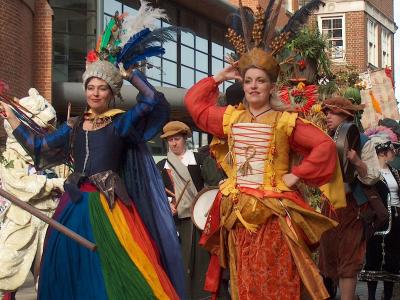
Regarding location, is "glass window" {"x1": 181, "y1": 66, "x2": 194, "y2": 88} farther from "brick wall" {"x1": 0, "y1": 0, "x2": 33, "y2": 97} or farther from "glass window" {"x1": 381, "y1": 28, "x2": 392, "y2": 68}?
"glass window" {"x1": 381, "y1": 28, "x2": 392, "y2": 68}

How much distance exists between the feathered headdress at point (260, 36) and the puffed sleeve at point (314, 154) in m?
0.39

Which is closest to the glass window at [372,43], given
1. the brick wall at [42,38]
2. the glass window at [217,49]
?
the glass window at [217,49]

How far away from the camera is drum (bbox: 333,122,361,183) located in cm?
736

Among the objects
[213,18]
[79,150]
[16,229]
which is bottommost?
[16,229]

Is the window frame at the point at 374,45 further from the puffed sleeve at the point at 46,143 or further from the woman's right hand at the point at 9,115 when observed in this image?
the woman's right hand at the point at 9,115

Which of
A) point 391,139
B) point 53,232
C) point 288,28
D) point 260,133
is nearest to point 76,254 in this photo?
point 53,232

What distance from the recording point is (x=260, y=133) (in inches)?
239

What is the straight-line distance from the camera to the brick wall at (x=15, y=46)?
16.7 m

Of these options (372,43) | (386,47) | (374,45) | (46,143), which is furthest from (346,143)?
(386,47)

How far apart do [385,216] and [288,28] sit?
2772mm

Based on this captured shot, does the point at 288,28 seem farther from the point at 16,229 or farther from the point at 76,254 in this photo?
the point at 16,229

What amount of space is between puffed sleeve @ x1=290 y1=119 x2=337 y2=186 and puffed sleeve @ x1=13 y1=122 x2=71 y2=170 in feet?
5.27

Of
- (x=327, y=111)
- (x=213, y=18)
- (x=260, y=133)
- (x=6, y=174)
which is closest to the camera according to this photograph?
(x=260, y=133)

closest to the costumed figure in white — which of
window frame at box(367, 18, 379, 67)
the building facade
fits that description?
the building facade
